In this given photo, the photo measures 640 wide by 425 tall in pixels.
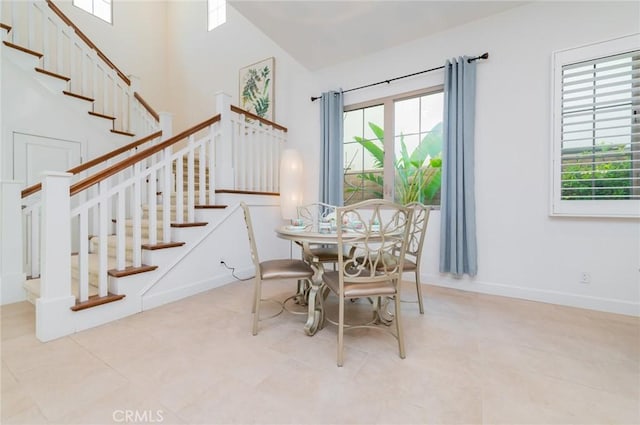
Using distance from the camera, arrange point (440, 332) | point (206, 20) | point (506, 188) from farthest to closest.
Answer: point (206, 20) → point (506, 188) → point (440, 332)

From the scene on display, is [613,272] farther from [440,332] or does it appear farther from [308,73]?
[308,73]

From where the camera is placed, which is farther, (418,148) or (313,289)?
(418,148)

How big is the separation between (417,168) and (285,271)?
2.23m

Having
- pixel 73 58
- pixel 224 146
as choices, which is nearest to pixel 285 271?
pixel 224 146

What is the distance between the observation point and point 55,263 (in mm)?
1837

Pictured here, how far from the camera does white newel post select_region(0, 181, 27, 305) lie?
2412mm

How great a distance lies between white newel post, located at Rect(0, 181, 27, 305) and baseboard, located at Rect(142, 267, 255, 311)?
130 centimetres

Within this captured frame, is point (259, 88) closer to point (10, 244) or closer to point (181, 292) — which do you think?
point (181, 292)

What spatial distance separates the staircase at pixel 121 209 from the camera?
6.19 ft

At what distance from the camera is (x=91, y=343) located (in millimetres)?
1782

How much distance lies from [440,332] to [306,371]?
1065mm

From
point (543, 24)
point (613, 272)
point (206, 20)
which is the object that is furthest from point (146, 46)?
point (613, 272)

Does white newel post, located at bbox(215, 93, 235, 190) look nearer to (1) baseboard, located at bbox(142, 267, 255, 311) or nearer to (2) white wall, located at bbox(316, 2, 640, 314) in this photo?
(1) baseboard, located at bbox(142, 267, 255, 311)

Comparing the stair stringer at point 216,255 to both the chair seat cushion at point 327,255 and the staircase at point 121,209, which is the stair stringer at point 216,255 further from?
the chair seat cushion at point 327,255
